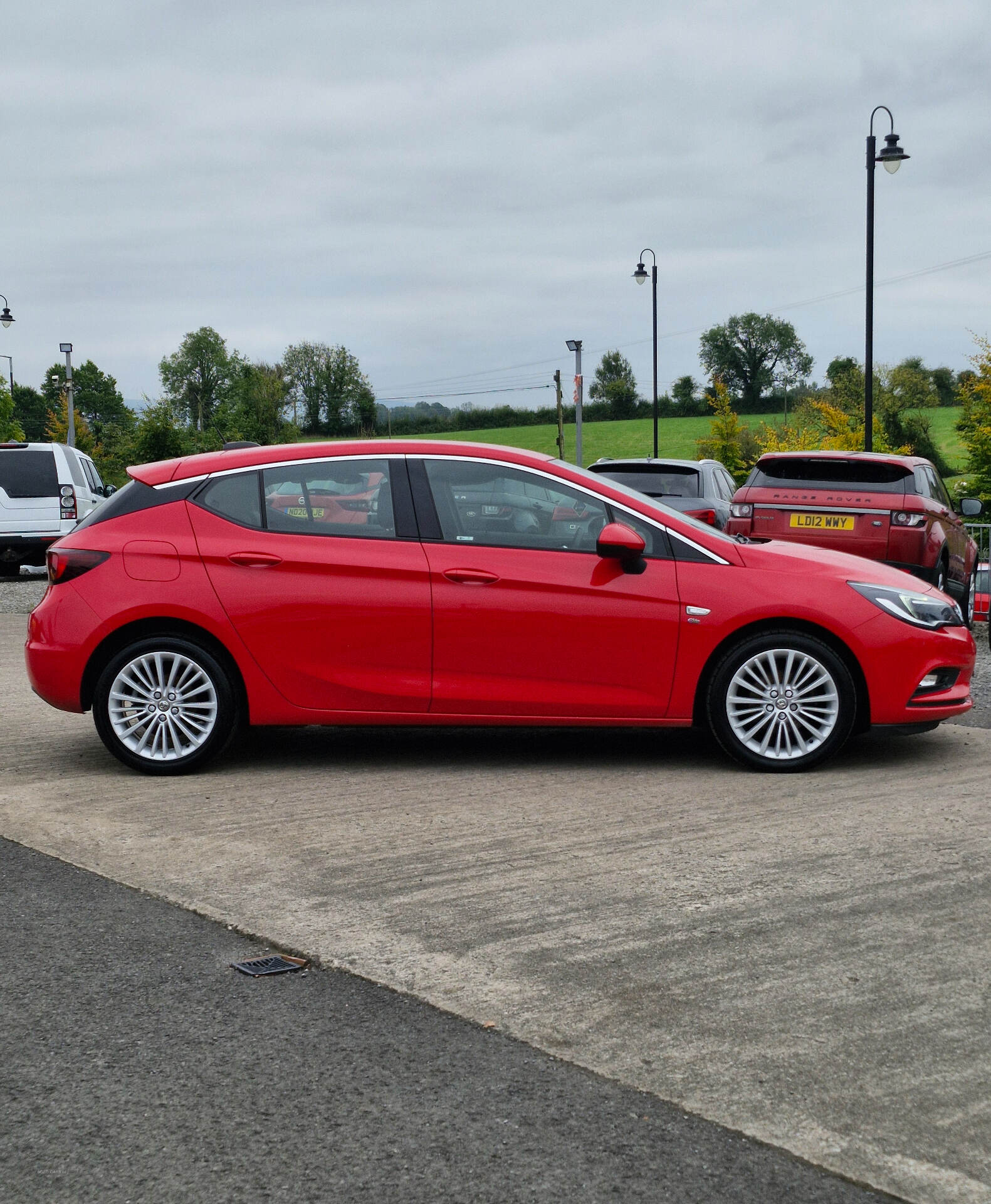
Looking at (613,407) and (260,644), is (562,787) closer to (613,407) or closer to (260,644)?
(260,644)

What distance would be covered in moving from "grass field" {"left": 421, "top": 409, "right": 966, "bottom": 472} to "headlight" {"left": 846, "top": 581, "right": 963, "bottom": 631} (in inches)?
2862

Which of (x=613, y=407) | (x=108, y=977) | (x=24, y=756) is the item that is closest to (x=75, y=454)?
(x=24, y=756)

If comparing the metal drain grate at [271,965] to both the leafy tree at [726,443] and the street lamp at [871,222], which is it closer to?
the street lamp at [871,222]

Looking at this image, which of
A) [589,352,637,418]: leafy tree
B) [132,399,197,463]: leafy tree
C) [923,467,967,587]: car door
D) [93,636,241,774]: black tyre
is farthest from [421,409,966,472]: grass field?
[93,636,241,774]: black tyre

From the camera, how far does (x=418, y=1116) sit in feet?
10.1

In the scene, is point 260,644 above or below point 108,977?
above

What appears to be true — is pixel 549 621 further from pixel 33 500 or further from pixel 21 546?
pixel 21 546

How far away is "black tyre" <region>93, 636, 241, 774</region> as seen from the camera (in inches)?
269

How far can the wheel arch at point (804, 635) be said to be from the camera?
6.78 m

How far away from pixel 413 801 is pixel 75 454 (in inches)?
741

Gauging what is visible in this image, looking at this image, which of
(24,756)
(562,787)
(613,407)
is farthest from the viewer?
(613,407)

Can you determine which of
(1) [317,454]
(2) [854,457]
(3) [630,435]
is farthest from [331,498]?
(3) [630,435]

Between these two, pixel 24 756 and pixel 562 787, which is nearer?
pixel 562 787

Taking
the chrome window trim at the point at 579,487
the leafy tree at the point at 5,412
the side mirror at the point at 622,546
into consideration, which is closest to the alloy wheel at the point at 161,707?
the chrome window trim at the point at 579,487
